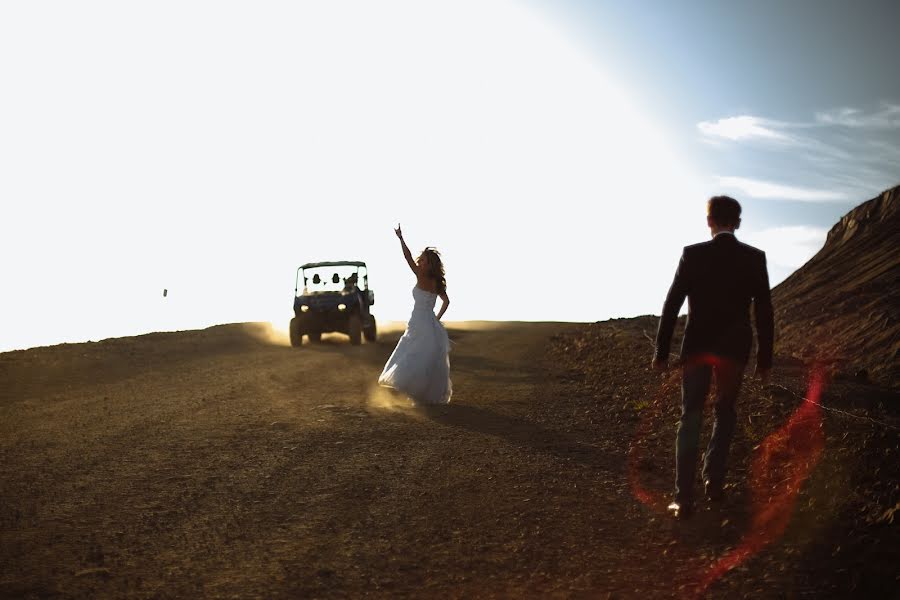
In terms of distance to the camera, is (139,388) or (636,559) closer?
(636,559)

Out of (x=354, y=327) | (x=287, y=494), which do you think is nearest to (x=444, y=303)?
(x=287, y=494)

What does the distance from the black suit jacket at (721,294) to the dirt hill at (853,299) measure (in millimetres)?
7560

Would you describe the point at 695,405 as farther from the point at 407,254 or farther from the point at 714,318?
the point at 407,254

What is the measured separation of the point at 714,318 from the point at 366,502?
3025 millimetres

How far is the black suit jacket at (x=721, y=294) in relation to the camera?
5.50 meters

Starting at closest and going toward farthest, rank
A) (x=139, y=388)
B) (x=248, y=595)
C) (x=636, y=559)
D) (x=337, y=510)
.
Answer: (x=248, y=595)
(x=636, y=559)
(x=337, y=510)
(x=139, y=388)

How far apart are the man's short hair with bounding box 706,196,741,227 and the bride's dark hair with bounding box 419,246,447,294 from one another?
583 centimetres

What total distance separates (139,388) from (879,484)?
11.2 metres

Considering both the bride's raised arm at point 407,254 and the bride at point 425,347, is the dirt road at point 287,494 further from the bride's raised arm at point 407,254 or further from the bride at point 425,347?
the bride's raised arm at point 407,254

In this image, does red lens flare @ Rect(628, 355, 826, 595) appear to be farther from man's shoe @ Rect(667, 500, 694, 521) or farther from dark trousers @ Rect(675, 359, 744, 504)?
man's shoe @ Rect(667, 500, 694, 521)

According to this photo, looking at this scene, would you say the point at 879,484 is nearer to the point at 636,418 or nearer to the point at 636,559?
the point at 636,559

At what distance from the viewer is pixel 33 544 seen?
197 inches

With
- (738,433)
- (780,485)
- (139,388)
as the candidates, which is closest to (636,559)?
(780,485)

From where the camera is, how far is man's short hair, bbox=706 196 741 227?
5.58 meters
